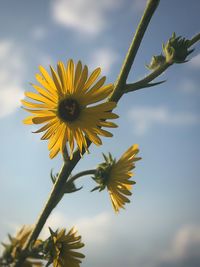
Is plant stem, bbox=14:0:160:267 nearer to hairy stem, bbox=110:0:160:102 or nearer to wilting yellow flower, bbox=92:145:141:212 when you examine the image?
hairy stem, bbox=110:0:160:102

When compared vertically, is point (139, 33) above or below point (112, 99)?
above

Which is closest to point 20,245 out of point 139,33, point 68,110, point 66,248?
point 66,248

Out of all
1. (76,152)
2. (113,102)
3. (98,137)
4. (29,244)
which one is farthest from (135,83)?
(29,244)

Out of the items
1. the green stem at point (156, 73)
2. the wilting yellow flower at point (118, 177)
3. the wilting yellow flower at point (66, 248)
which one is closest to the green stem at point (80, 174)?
the wilting yellow flower at point (118, 177)

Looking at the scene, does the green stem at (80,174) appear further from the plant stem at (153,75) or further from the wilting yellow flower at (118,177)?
the plant stem at (153,75)

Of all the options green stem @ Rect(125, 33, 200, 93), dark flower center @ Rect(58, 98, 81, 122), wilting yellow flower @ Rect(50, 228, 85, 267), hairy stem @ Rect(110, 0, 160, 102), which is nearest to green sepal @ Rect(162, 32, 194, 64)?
green stem @ Rect(125, 33, 200, 93)

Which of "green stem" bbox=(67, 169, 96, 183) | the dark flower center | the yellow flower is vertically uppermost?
the dark flower center

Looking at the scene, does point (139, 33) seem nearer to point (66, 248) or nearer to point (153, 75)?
point (153, 75)
